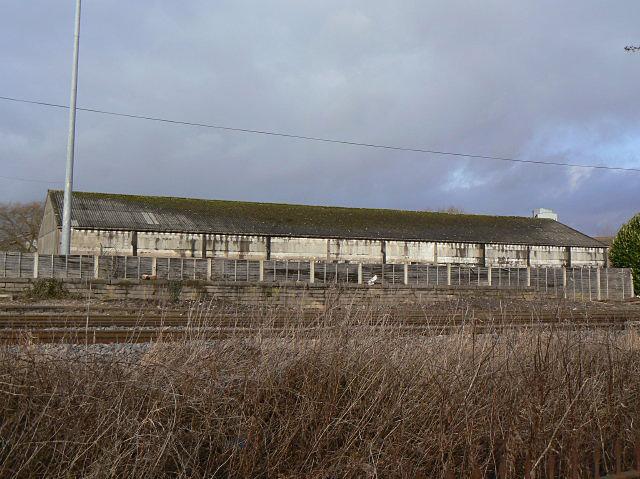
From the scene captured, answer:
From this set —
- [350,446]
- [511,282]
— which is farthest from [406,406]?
[511,282]

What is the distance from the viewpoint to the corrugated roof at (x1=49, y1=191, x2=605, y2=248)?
40391 mm

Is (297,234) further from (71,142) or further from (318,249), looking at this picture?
(71,142)

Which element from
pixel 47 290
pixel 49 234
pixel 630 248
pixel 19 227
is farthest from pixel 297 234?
pixel 19 227

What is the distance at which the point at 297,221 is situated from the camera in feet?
149

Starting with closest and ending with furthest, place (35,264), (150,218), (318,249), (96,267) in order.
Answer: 1. (35,264)
2. (96,267)
3. (150,218)
4. (318,249)

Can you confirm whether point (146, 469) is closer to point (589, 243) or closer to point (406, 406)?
point (406, 406)

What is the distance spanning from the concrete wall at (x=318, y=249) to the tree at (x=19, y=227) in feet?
57.6

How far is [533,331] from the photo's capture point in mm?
6512

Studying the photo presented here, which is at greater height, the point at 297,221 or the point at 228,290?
the point at 297,221

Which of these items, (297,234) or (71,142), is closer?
(71,142)

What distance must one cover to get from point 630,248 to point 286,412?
41.6m

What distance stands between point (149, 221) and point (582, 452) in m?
38.5

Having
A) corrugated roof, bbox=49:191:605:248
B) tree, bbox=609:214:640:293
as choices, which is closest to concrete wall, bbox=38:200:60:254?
corrugated roof, bbox=49:191:605:248

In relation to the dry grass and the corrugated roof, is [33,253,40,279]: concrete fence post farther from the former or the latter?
the dry grass
